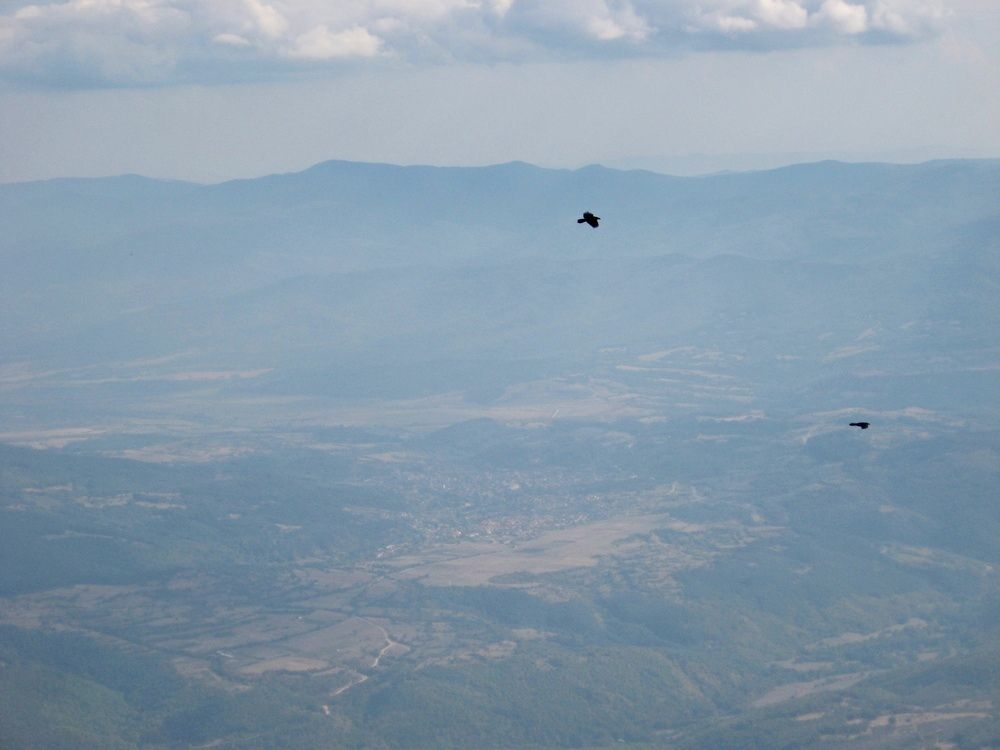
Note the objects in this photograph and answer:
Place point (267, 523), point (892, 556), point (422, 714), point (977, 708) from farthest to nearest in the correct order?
1. point (267, 523)
2. point (892, 556)
3. point (422, 714)
4. point (977, 708)

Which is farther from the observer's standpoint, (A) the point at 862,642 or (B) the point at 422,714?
(A) the point at 862,642

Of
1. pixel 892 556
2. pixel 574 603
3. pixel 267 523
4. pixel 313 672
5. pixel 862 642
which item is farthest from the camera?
pixel 267 523

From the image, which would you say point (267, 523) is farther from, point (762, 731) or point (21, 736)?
point (762, 731)

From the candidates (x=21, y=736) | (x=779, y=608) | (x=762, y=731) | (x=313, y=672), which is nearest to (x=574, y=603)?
(x=779, y=608)

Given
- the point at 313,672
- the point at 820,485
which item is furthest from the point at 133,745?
the point at 820,485

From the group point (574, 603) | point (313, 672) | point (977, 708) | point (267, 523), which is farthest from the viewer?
point (267, 523)

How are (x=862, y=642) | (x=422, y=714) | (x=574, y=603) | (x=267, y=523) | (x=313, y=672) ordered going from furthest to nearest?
(x=267, y=523)
(x=574, y=603)
(x=862, y=642)
(x=313, y=672)
(x=422, y=714)

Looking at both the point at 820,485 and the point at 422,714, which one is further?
the point at 820,485

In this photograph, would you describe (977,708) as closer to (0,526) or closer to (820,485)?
(820,485)
